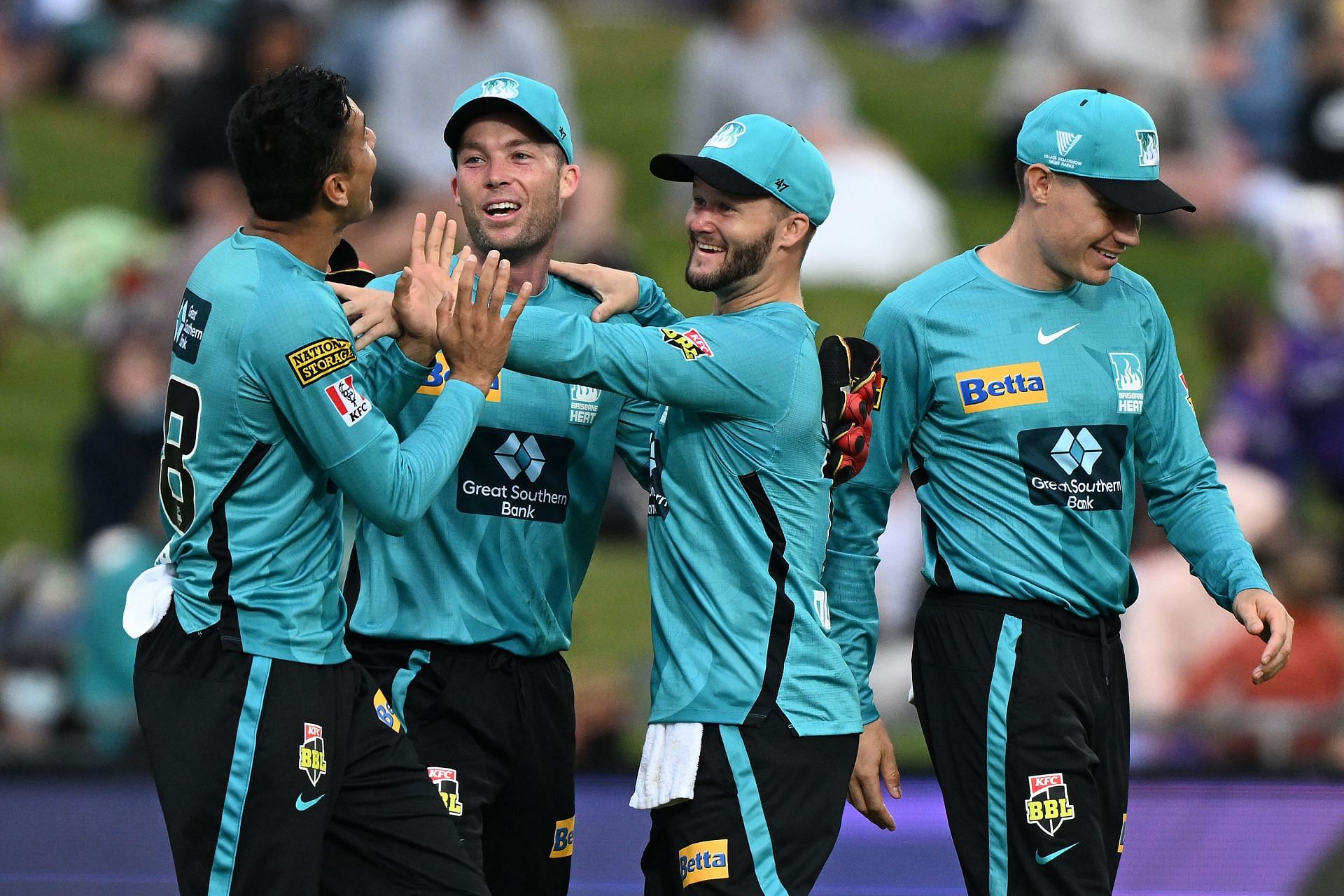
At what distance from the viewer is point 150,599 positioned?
4219 millimetres

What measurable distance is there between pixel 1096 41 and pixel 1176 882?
752cm

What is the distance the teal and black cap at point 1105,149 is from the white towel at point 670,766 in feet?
5.25

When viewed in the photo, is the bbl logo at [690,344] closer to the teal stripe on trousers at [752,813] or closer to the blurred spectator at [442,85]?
the teal stripe on trousers at [752,813]

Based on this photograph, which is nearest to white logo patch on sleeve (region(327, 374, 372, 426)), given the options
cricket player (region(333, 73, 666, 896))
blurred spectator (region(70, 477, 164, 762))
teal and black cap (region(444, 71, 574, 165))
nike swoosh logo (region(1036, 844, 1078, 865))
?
cricket player (region(333, 73, 666, 896))

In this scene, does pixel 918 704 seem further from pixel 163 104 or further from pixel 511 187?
pixel 163 104

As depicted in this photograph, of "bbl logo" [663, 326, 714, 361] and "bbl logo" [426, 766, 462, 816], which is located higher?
"bbl logo" [663, 326, 714, 361]

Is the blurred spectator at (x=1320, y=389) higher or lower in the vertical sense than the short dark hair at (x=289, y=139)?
lower

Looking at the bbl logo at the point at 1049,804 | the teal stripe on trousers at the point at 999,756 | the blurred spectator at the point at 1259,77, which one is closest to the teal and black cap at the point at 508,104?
the teal stripe on trousers at the point at 999,756

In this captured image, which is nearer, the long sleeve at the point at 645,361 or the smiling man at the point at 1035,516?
the long sleeve at the point at 645,361

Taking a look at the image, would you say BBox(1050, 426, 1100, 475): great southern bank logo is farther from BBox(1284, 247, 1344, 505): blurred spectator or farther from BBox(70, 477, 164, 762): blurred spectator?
BBox(1284, 247, 1344, 505): blurred spectator

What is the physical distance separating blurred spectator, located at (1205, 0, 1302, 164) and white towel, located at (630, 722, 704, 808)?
988 centimetres

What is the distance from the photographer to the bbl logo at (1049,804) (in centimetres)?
447

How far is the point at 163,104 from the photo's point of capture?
1390 cm

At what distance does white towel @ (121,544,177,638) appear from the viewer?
4.18 m
